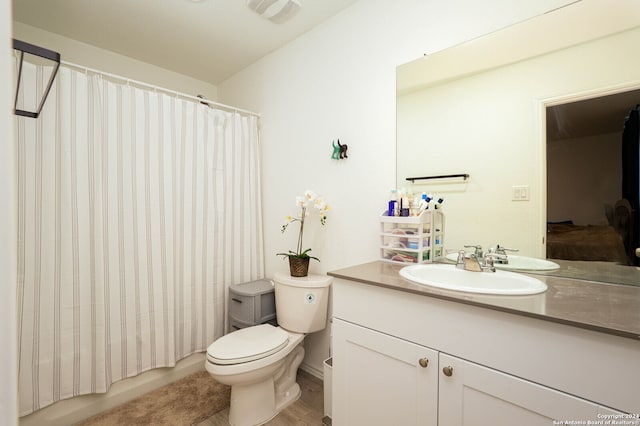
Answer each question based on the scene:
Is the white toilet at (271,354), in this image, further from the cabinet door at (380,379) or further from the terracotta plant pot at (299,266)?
the cabinet door at (380,379)

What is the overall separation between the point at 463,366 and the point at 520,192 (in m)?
0.78

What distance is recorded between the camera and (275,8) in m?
1.67

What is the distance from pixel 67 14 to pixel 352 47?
1.76 metres

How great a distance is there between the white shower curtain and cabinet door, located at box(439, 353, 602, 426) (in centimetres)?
165

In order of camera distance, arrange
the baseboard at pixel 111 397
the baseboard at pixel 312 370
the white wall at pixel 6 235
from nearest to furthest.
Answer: the white wall at pixel 6 235, the baseboard at pixel 111 397, the baseboard at pixel 312 370

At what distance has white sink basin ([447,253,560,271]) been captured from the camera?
1157mm

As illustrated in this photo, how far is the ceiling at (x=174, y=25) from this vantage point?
5.46 feet

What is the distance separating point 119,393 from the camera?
1668 mm

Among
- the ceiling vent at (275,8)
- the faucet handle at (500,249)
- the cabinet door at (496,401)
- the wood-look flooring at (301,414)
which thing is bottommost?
the wood-look flooring at (301,414)

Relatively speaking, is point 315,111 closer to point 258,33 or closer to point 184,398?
point 258,33

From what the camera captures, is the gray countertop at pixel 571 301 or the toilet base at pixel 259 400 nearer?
the gray countertop at pixel 571 301

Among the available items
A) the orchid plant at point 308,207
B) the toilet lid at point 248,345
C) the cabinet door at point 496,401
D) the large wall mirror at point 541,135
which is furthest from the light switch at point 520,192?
the toilet lid at point 248,345

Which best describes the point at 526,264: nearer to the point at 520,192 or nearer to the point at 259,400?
the point at 520,192

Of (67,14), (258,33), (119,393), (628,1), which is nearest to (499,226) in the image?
(628,1)
